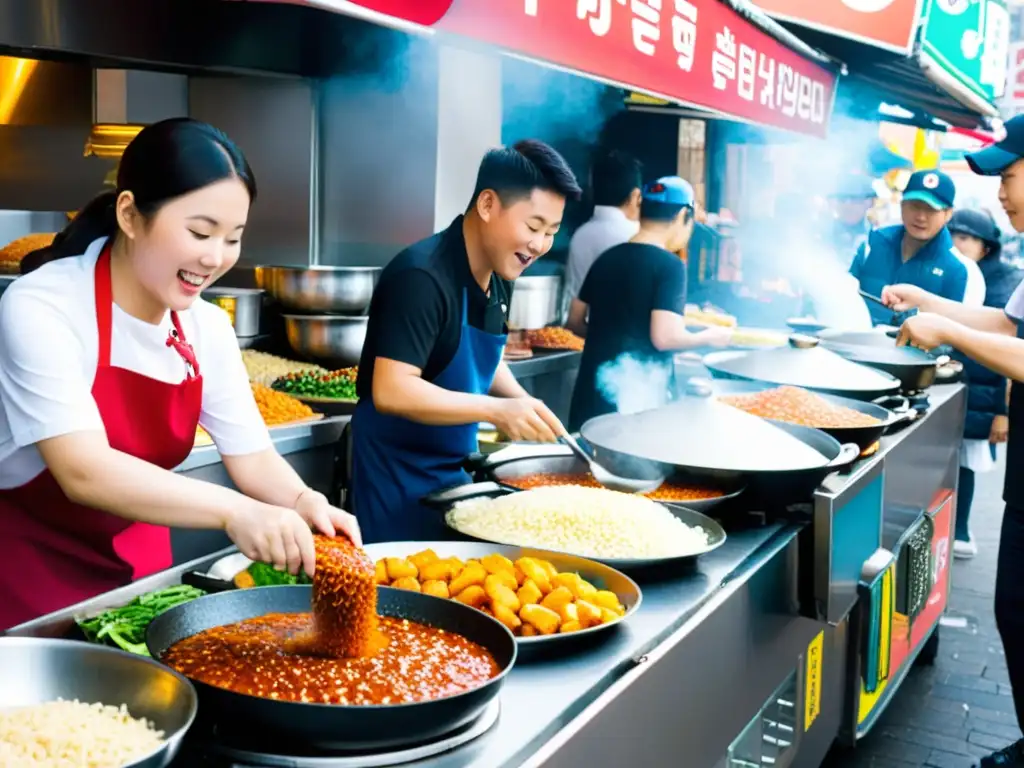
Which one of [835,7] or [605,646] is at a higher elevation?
[835,7]

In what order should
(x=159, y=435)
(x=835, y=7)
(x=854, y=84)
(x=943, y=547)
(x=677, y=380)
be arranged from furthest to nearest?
1. (x=854, y=84)
2. (x=677, y=380)
3. (x=835, y=7)
4. (x=943, y=547)
5. (x=159, y=435)

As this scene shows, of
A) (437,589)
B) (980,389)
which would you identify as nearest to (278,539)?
(437,589)

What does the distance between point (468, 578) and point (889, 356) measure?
8.99 feet

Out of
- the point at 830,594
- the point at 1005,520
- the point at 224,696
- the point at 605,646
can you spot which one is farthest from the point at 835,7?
the point at 224,696

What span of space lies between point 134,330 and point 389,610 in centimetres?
66

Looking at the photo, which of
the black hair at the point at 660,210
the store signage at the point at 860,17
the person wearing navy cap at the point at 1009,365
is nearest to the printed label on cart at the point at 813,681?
the person wearing navy cap at the point at 1009,365

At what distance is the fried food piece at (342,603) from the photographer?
142 cm

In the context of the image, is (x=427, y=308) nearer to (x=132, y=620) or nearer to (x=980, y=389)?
(x=132, y=620)

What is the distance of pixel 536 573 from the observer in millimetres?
1772

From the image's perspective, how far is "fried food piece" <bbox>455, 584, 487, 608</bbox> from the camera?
5.64 feet

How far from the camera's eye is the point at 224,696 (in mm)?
1245

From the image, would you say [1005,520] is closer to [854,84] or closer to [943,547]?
[943,547]

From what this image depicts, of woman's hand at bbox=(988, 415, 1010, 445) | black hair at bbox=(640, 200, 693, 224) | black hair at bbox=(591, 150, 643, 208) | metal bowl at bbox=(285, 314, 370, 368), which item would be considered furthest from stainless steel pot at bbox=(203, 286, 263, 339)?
woman's hand at bbox=(988, 415, 1010, 445)

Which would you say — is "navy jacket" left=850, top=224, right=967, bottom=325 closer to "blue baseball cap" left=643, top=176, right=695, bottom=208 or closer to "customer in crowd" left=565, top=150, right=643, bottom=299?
"customer in crowd" left=565, top=150, right=643, bottom=299
